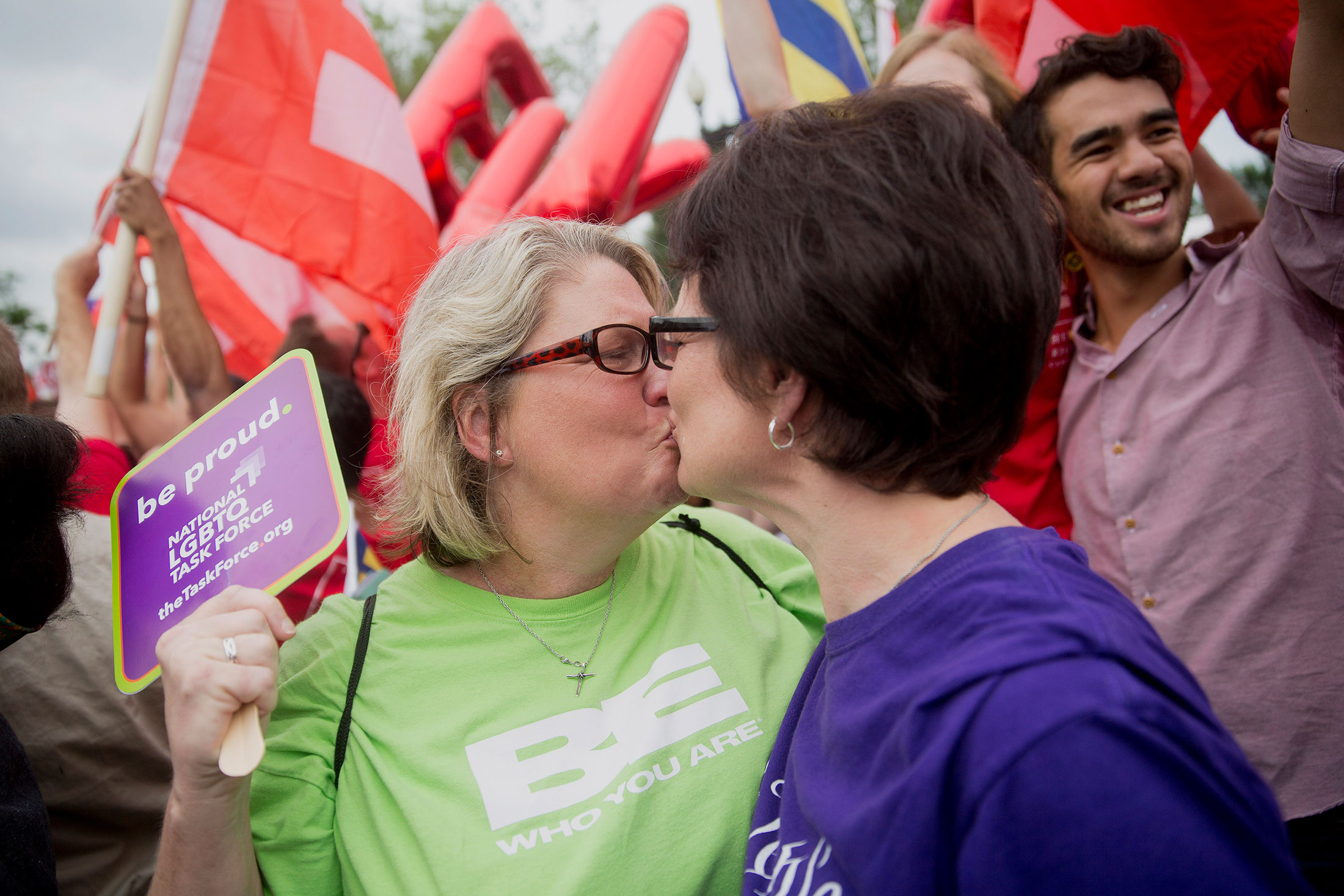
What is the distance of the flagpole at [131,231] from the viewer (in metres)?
2.76

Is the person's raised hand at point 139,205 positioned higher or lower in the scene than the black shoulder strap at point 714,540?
higher

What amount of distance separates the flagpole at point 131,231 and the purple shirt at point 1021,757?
2814 millimetres

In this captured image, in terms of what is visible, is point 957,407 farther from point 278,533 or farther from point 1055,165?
point 1055,165

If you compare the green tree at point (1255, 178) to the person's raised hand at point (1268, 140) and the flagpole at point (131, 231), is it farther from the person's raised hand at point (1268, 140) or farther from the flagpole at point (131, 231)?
the flagpole at point (131, 231)

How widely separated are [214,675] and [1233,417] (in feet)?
7.64

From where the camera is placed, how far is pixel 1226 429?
6.66ft

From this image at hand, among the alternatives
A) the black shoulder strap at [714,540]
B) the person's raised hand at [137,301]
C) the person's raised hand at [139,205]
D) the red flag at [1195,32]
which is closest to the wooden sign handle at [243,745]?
the black shoulder strap at [714,540]

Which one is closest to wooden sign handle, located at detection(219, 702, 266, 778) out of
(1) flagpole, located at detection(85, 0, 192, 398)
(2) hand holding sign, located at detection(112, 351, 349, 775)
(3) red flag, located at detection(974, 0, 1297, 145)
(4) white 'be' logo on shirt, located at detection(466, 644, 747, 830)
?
(2) hand holding sign, located at detection(112, 351, 349, 775)

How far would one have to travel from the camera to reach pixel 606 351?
6.02ft

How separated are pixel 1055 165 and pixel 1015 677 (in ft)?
6.83

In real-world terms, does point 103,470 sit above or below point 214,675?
below

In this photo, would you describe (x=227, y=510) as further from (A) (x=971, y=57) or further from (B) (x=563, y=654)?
(A) (x=971, y=57)

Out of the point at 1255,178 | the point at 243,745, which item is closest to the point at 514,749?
the point at 243,745

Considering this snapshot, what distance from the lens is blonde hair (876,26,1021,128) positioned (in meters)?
2.80
